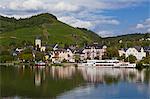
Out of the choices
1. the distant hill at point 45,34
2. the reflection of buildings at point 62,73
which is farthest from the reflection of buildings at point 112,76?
the distant hill at point 45,34

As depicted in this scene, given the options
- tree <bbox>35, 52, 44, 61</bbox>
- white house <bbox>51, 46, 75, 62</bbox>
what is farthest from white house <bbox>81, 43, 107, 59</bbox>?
tree <bbox>35, 52, 44, 61</bbox>

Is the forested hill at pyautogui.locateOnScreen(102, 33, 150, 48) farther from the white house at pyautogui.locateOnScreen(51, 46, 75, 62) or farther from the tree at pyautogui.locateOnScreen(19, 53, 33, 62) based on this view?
the tree at pyautogui.locateOnScreen(19, 53, 33, 62)

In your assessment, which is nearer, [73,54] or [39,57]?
[39,57]

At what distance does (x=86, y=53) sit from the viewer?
106ft

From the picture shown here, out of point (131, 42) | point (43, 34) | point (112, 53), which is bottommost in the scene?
point (112, 53)

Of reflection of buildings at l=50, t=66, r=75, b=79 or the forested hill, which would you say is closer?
reflection of buildings at l=50, t=66, r=75, b=79

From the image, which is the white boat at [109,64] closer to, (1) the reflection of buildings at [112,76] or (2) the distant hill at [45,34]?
(1) the reflection of buildings at [112,76]

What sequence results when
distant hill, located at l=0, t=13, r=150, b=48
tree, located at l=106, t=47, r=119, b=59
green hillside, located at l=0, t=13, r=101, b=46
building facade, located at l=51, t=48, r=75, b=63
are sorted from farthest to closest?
green hillside, located at l=0, t=13, r=101, b=46 → distant hill, located at l=0, t=13, r=150, b=48 → building facade, located at l=51, t=48, r=75, b=63 → tree, located at l=106, t=47, r=119, b=59

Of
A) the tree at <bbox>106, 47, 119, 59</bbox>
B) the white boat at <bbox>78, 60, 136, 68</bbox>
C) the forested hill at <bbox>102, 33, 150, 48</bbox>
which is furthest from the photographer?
the forested hill at <bbox>102, 33, 150, 48</bbox>

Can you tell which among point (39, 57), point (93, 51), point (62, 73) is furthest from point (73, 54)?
point (62, 73)

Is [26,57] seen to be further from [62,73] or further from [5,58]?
[62,73]

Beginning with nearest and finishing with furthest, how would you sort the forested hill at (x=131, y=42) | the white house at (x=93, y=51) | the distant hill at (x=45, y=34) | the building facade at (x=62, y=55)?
the building facade at (x=62, y=55), the white house at (x=93, y=51), the forested hill at (x=131, y=42), the distant hill at (x=45, y=34)

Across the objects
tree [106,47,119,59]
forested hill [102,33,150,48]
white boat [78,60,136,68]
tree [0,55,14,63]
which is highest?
forested hill [102,33,150,48]

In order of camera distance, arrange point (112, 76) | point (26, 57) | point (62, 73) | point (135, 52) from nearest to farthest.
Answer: point (112, 76), point (62, 73), point (135, 52), point (26, 57)
